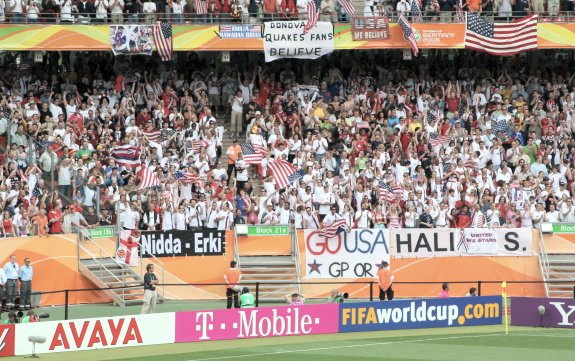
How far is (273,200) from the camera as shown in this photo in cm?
3859

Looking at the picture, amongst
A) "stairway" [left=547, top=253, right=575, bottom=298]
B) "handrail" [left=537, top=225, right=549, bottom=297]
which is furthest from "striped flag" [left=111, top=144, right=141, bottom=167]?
"stairway" [left=547, top=253, right=575, bottom=298]

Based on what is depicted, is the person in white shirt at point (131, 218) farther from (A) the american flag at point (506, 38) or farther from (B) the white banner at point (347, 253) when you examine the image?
(A) the american flag at point (506, 38)

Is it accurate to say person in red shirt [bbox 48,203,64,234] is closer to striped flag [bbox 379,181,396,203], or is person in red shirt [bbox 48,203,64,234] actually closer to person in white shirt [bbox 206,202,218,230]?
person in white shirt [bbox 206,202,218,230]

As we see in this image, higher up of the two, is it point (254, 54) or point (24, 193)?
point (254, 54)

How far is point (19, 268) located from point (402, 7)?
17.0m

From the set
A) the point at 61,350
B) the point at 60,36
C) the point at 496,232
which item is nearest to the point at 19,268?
the point at 61,350

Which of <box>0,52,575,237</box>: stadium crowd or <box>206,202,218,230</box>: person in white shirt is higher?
<box>0,52,575,237</box>: stadium crowd

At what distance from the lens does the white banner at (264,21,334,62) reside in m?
43.1

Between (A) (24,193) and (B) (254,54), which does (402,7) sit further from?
(A) (24,193)

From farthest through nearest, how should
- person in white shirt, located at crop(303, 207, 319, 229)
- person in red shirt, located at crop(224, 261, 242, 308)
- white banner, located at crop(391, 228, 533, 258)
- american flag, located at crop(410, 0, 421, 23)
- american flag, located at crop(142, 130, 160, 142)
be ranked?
american flag, located at crop(410, 0, 421, 23) → american flag, located at crop(142, 130, 160, 142) → person in white shirt, located at crop(303, 207, 319, 229) → white banner, located at crop(391, 228, 533, 258) → person in red shirt, located at crop(224, 261, 242, 308)

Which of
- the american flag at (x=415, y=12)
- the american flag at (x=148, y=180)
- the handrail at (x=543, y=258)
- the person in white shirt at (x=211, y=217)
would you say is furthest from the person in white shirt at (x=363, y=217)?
the american flag at (x=415, y=12)

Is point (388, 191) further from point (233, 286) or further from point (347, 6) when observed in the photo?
point (347, 6)

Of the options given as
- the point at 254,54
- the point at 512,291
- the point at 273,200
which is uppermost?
the point at 254,54

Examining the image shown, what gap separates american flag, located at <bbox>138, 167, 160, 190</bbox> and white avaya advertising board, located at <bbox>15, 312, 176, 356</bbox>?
7.99 meters
